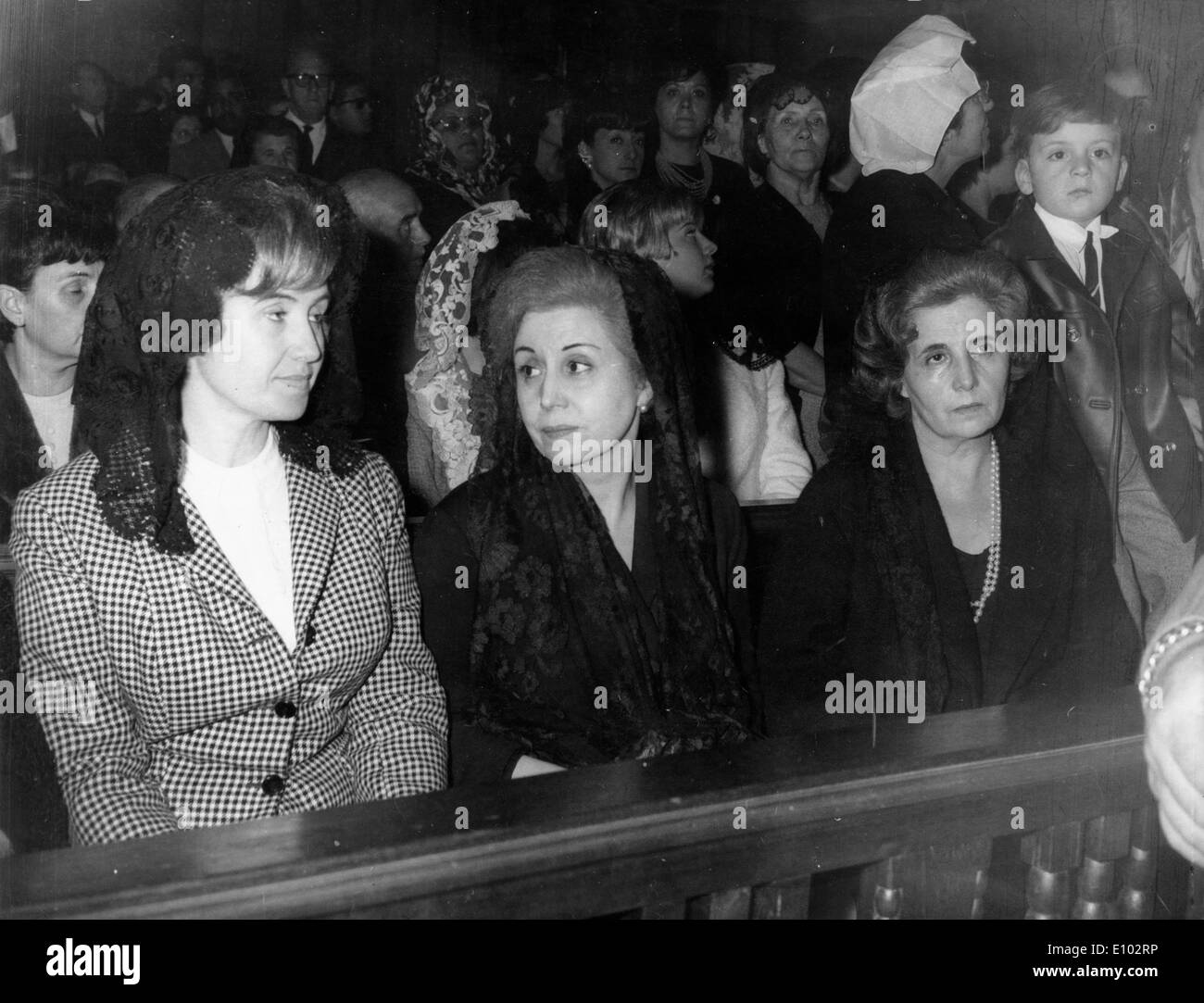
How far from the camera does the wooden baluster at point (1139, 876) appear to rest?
1336 mm

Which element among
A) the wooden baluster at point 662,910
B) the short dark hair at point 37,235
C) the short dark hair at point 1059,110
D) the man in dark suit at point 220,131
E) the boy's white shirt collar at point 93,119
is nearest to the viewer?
the wooden baluster at point 662,910

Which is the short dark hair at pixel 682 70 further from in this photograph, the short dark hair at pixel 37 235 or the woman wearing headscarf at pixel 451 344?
the short dark hair at pixel 37 235

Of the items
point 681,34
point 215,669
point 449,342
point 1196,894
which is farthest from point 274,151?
point 1196,894

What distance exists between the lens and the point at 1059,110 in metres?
2.03

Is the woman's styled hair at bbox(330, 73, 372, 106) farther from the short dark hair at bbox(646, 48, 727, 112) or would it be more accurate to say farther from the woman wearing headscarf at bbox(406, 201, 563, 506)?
the short dark hair at bbox(646, 48, 727, 112)

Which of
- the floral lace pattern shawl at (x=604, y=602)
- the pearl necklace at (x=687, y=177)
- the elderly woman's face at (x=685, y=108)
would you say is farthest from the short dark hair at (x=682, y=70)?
the floral lace pattern shawl at (x=604, y=602)

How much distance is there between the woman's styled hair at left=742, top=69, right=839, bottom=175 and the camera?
6.78 feet

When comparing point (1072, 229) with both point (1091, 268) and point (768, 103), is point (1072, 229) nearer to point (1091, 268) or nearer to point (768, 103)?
point (1091, 268)

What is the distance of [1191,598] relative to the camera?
1.24 m

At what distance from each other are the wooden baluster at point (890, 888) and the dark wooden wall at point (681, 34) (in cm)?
127

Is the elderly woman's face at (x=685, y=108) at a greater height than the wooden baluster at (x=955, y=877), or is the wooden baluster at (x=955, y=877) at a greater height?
the elderly woman's face at (x=685, y=108)

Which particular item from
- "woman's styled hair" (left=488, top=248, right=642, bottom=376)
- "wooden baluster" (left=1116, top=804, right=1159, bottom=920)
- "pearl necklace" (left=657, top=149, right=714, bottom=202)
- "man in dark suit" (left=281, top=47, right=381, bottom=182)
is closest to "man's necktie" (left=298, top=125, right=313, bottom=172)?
"man in dark suit" (left=281, top=47, right=381, bottom=182)
